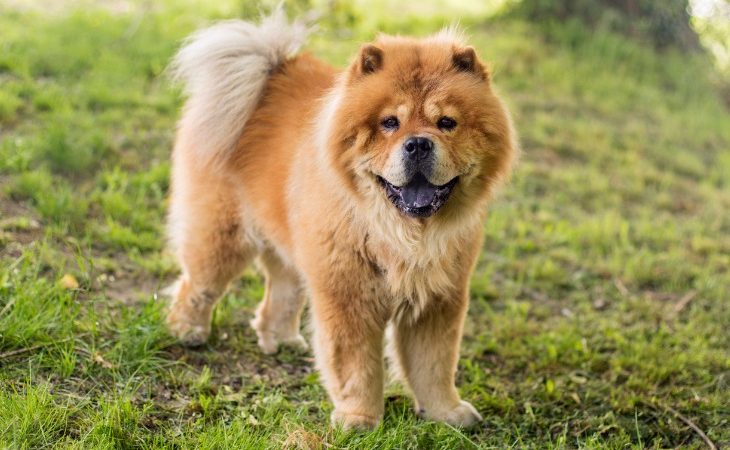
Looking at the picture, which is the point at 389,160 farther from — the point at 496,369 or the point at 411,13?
the point at 411,13

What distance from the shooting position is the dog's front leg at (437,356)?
135 inches

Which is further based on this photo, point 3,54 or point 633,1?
point 633,1

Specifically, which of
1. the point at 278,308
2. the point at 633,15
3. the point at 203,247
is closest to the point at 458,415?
the point at 278,308

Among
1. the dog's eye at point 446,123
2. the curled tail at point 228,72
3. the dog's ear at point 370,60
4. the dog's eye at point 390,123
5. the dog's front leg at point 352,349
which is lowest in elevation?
the dog's front leg at point 352,349

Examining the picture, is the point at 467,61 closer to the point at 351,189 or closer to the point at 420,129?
the point at 420,129

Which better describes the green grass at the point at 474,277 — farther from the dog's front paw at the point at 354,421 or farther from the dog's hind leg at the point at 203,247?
the dog's hind leg at the point at 203,247

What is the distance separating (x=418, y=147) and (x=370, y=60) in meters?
0.48

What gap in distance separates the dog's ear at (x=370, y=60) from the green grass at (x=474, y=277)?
1.36 m

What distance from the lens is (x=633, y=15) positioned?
365 inches

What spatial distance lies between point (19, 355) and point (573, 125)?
5433 millimetres

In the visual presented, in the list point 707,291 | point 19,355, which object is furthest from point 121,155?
point 707,291

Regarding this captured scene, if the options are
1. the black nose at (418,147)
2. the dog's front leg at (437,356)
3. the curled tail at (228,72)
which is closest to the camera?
the black nose at (418,147)

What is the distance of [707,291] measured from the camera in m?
4.97

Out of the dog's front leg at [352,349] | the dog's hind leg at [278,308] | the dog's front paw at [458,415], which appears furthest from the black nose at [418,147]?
the dog's hind leg at [278,308]
